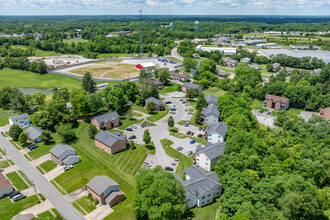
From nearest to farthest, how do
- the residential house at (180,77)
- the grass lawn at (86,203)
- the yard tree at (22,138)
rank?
1. the grass lawn at (86,203)
2. the yard tree at (22,138)
3. the residential house at (180,77)

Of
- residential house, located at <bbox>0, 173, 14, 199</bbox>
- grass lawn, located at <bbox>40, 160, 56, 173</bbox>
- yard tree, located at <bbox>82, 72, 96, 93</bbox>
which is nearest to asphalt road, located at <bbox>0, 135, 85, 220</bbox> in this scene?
grass lawn, located at <bbox>40, 160, 56, 173</bbox>

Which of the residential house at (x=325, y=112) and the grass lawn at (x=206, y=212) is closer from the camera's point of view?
the grass lawn at (x=206, y=212)

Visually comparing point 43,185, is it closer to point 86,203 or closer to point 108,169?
point 86,203

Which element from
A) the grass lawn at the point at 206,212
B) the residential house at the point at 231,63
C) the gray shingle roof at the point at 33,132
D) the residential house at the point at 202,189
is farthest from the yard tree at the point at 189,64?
the grass lawn at the point at 206,212

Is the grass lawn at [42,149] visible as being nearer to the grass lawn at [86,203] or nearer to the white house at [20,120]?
the white house at [20,120]

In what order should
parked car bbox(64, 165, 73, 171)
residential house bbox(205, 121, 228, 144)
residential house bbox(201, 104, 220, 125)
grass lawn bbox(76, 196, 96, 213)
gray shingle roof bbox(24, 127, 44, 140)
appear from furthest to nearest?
1. residential house bbox(201, 104, 220, 125)
2. gray shingle roof bbox(24, 127, 44, 140)
3. residential house bbox(205, 121, 228, 144)
4. parked car bbox(64, 165, 73, 171)
5. grass lawn bbox(76, 196, 96, 213)

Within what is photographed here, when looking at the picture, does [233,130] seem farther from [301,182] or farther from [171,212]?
[171,212]

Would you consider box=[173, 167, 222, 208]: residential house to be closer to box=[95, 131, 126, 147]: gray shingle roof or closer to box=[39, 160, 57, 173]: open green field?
box=[95, 131, 126, 147]: gray shingle roof
